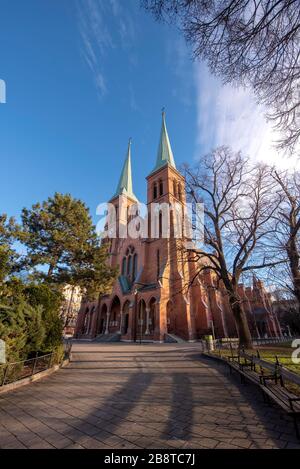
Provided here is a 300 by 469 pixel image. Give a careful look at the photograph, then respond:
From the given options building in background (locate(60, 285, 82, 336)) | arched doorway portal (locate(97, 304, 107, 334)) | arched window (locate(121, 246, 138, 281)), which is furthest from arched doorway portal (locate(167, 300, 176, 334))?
arched doorway portal (locate(97, 304, 107, 334))

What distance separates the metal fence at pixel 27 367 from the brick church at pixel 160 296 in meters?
12.5

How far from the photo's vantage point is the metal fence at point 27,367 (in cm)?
604

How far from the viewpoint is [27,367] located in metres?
8.32

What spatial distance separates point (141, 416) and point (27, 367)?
6.31 meters

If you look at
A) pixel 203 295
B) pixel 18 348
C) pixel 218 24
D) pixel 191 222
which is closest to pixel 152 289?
pixel 203 295

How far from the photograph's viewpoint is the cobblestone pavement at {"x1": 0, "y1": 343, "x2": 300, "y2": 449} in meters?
3.04

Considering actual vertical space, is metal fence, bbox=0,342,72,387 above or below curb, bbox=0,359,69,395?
above

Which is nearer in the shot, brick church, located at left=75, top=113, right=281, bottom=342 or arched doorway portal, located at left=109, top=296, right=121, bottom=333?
brick church, located at left=75, top=113, right=281, bottom=342

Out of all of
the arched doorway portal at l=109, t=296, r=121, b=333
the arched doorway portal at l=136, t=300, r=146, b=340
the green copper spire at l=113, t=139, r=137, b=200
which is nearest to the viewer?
the arched doorway portal at l=136, t=300, r=146, b=340

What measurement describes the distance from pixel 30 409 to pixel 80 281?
10467 mm

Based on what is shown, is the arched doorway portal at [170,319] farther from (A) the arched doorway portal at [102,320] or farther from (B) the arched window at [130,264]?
(A) the arched doorway portal at [102,320]

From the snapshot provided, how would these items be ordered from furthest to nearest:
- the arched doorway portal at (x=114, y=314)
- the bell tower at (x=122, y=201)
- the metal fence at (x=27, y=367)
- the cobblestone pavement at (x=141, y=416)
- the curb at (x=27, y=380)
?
the bell tower at (x=122, y=201)
the arched doorway portal at (x=114, y=314)
the metal fence at (x=27, y=367)
the curb at (x=27, y=380)
the cobblestone pavement at (x=141, y=416)

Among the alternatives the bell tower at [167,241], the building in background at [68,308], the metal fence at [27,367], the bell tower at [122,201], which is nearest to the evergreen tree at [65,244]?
the building in background at [68,308]

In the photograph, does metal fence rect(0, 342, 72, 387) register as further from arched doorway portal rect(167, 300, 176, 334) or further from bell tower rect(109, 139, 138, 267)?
bell tower rect(109, 139, 138, 267)
